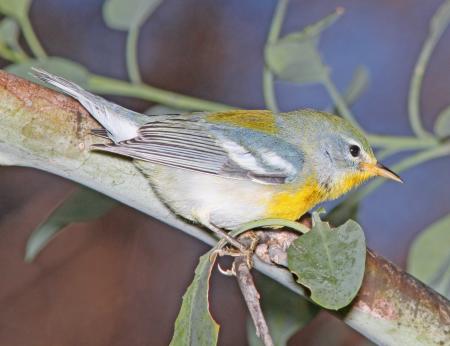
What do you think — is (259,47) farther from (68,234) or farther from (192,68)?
(68,234)

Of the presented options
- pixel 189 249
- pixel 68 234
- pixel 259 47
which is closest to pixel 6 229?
pixel 68 234

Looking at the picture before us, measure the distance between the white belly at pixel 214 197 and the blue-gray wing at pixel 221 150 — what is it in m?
0.02

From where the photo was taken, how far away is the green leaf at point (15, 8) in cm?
198

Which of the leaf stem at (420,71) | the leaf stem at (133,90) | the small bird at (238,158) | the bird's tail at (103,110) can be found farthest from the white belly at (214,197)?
the leaf stem at (420,71)

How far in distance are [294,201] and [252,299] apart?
53cm

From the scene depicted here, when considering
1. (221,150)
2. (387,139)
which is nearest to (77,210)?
(221,150)

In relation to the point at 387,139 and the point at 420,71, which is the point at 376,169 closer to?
the point at 387,139

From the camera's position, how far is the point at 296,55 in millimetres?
2006

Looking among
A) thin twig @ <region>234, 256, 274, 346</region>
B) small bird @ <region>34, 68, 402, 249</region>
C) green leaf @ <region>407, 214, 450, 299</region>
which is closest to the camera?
thin twig @ <region>234, 256, 274, 346</region>

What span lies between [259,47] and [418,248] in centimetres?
224

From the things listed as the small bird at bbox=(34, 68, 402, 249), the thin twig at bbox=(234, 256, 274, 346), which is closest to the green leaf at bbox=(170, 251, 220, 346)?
the thin twig at bbox=(234, 256, 274, 346)

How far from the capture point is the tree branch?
149cm

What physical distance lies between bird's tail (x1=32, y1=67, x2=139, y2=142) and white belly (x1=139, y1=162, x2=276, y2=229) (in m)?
0.12

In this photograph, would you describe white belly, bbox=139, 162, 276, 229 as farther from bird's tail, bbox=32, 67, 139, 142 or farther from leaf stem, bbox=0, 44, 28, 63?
leaf stem, bbox=0, 44, 28, 63
